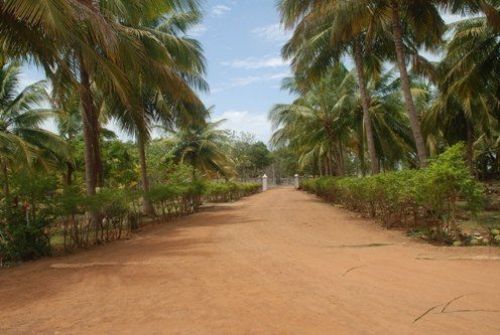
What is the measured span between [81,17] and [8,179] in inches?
161

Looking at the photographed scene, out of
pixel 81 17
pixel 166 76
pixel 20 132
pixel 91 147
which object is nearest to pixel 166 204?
pixel 91 147

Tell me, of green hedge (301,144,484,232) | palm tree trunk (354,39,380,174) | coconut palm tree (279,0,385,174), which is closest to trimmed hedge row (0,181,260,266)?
green hedge (301,144,484,232)

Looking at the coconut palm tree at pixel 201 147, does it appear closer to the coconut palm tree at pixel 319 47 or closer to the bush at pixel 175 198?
the bush at pixel 175 198

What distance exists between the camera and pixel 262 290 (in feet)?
18.0

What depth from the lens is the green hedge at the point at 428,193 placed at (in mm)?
8078

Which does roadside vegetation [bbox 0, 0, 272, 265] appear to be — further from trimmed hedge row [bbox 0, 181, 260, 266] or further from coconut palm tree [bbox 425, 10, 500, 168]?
coconut palm tree [bbox 425, 10, 500, 168]

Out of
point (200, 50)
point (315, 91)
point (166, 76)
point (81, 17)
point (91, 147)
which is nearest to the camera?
point (81, 17)

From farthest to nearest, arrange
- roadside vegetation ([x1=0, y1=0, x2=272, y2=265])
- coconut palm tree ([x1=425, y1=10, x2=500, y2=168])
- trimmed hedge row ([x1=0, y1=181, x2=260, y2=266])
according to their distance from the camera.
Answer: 1. coconut palm tree ([x1=425, y1=10, x2=500, y2=168])
2. trimmed hedge row ([x1=0, y1=181, x2=260, y2=266])
3. roadside vegetation ([x1=0, y1=0, x2=272, y2=265])

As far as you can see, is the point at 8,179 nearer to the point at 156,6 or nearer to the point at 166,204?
the point at 156,6

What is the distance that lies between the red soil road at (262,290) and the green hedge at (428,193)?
2.69 feet

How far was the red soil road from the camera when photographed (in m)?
4.26

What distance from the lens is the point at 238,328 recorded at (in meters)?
4.16

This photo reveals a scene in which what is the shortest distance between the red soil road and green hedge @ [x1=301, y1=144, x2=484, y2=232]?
2.69 feet

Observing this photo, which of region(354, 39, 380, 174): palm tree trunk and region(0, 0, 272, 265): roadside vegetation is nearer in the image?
region(0, 0, 272, 265): roadside vegetation
